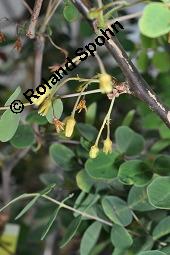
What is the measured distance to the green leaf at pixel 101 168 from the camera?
0.48 metres

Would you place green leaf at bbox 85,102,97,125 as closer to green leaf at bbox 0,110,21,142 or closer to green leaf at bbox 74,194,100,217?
green leaf at bbox 74,194,100,217

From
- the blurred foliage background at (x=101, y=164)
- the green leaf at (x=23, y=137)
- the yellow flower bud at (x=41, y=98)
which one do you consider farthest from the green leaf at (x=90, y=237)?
the yellow flower bud at (x=41, y=98)

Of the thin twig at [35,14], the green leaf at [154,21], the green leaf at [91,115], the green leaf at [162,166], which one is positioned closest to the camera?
the green leaf at [154,21]

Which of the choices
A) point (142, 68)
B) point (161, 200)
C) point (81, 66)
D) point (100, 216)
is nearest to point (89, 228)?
point (100, 216)

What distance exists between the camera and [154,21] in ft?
0.87

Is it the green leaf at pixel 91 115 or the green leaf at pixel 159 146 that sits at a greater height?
the green leaf at pixel 91 115

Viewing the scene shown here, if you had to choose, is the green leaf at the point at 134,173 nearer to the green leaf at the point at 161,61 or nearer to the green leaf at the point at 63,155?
the green leaf at the point at 63,155

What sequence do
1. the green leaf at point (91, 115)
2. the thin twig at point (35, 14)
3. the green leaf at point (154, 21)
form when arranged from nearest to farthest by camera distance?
the green leaf at point (154, 21) → the thin twig at point (35, 14) → the green leaf at point (91, 115)

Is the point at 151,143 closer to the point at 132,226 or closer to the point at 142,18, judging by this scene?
the point at 132,226

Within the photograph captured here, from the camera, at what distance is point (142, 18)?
26 centimetres

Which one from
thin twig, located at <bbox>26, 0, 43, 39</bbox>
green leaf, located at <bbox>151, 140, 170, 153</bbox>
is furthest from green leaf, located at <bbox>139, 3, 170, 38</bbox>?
green leaf, located at <bbox>151, 140, 170, 153</bbox>

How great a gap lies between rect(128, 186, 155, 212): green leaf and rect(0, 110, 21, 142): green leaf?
16 cm

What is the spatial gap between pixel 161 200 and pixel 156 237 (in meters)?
0.09

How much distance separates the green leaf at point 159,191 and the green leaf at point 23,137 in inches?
7.0
